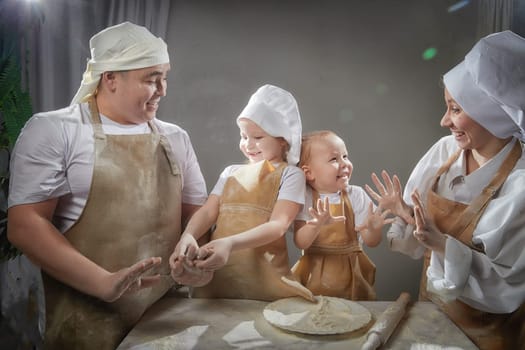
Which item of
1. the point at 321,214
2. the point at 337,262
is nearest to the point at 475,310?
the point at 337,262

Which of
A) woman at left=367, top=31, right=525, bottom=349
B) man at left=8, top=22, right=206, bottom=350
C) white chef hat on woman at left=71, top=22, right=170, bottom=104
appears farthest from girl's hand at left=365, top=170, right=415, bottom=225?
white chef hat on woman at left=71, top=22, right=170, bottom=104

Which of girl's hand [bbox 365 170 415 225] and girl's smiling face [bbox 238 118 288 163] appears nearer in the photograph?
girl's hand [bbox 365 170 415 225]

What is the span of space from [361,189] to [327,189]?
0.15 meters

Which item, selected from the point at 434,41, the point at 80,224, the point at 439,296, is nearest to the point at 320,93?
the point at 434,41

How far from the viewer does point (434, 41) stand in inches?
65.8

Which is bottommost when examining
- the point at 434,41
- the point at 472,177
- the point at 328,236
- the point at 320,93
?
the point at 328,236

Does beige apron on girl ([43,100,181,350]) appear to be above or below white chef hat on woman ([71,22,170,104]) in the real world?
below

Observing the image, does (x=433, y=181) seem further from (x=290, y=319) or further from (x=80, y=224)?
(x=80, y=224)

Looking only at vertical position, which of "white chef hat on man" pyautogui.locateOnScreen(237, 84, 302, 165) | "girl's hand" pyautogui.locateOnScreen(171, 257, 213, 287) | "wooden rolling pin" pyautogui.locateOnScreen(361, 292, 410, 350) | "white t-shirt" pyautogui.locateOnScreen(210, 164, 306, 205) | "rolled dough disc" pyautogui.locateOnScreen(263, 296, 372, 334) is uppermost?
"white chef hat on man" pyautogui.locateOnScreen(237, 84, 302, 165)

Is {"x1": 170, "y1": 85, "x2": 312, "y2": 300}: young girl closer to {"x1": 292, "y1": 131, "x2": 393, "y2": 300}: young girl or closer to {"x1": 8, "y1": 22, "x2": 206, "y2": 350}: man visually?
{"x1": 292, "y1": 131, "x2": 393, "y2": 300}: young girl

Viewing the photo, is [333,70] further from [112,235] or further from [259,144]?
[112,235]

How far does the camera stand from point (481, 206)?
146cm

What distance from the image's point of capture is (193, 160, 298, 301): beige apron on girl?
1604 millimetres

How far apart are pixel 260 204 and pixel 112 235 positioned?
1.56 ft
